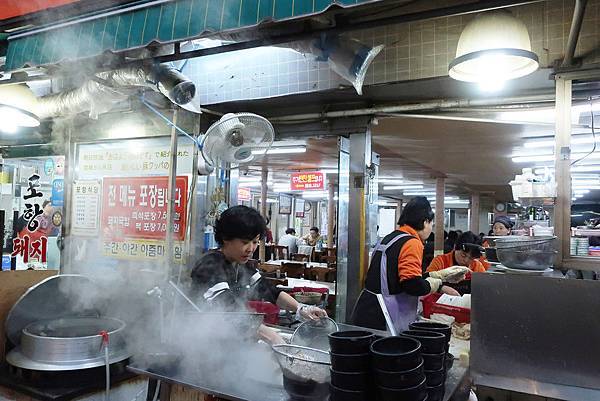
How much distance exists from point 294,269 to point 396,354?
7.02 metres

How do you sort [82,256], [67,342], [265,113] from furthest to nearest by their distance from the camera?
[82,256]
[265,113]
[67,342]

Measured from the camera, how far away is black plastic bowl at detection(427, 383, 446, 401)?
1813 millimetres

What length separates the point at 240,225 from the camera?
10.4 feet

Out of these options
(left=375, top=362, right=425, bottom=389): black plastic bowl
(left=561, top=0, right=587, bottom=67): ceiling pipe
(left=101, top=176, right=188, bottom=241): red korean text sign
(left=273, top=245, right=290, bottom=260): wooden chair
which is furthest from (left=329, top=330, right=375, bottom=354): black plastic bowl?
(left=273, top=245, right=290, bottom=260): wooden chair

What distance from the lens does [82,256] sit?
5805mm

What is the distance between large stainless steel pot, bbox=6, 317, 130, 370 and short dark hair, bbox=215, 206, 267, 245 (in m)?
0.95

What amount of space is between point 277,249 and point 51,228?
697 cm

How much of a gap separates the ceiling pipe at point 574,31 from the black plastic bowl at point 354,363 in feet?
7.25

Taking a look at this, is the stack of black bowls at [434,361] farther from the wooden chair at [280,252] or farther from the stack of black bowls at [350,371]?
the wooden chair at [280,252]

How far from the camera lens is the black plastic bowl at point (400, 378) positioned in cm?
161

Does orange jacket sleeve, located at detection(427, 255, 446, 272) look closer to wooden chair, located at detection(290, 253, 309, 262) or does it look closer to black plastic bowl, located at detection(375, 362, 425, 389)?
black plastic bowl, located at detection(375, 362, 425, 389)

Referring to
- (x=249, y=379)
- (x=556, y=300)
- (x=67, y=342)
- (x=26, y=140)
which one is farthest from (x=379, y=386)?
(x=26, y=140)

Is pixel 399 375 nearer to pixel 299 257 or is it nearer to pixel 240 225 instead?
pixel 240 225

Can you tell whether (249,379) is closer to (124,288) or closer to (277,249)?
(124,288)
